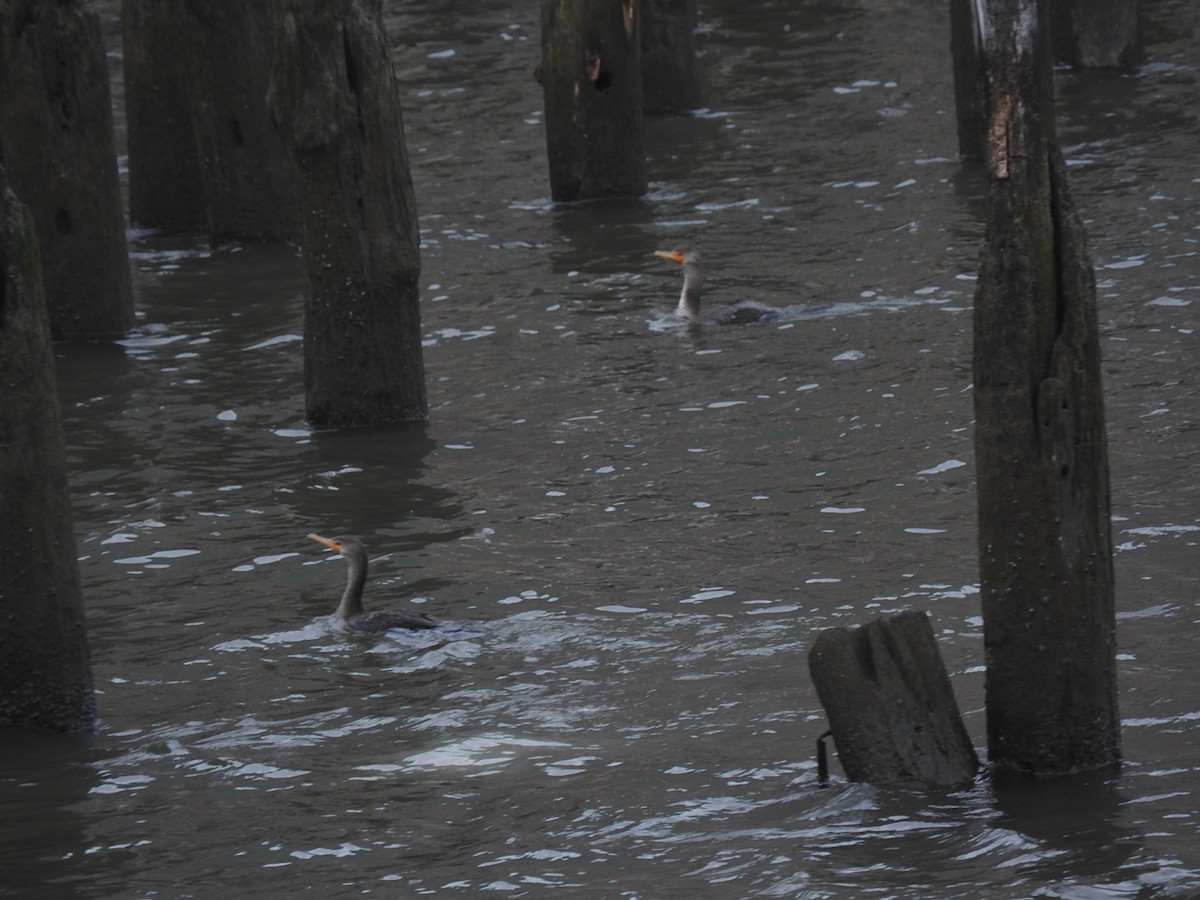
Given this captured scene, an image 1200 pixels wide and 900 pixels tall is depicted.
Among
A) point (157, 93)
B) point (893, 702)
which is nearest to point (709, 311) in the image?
point (157, 93)

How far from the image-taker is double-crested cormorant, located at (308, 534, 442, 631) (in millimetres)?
8336

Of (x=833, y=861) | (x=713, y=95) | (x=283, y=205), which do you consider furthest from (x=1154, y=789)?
(x=713, y=95)

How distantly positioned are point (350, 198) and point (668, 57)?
996cm

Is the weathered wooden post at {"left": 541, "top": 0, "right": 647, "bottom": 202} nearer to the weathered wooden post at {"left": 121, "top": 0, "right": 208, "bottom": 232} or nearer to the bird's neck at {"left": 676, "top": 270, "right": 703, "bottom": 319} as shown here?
the weathered wooden post at {"left": 121, "top": 0, "right": 208, "bottom": 232}

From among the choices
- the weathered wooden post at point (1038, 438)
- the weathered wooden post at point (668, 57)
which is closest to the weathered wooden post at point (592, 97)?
the weathered wooden post at point (668, 57)

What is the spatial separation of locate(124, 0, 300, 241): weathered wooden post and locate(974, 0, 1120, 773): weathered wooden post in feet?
29.6

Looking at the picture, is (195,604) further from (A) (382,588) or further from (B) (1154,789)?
(B) (1154,789)

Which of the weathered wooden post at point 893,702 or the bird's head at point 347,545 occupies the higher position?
the bird's head at point 347,545

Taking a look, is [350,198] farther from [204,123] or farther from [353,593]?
[204,123]

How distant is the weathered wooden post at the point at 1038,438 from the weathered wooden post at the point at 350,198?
197 inches

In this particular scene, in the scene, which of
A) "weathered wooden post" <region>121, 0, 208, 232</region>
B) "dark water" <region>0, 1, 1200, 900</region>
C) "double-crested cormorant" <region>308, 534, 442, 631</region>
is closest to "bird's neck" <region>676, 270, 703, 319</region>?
"dark water" <region>0, 1, 1200, 900</region>

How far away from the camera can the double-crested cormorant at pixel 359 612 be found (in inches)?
328

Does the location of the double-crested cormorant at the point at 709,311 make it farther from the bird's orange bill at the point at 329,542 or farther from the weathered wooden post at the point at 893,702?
the weathered wooden post at the point at 893,702

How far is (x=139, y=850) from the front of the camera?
21.2 feet
